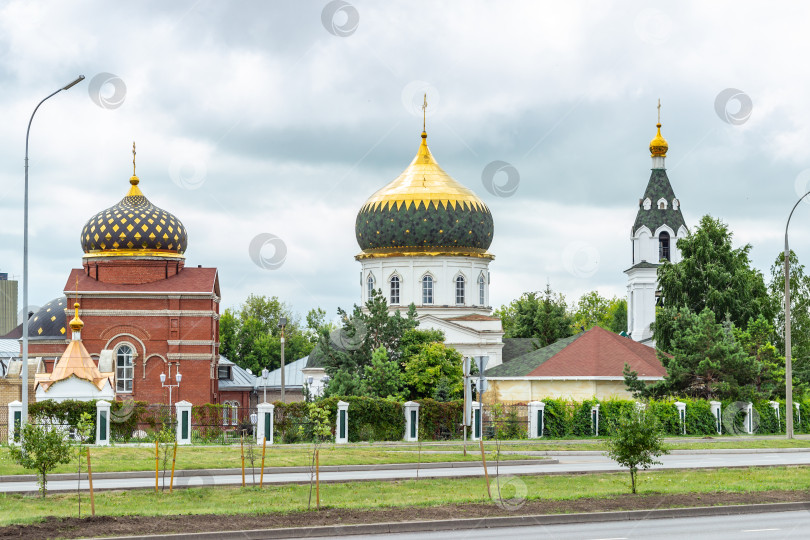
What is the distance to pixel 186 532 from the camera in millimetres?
14844

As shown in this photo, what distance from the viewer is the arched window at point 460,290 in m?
58.3

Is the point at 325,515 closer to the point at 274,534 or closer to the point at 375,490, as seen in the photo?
the point at 274,534

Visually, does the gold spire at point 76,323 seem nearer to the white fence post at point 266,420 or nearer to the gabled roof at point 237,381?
the gabled roof at point 237,381

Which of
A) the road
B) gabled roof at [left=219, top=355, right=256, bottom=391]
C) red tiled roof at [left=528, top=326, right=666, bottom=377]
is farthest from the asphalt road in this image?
gabled roof at [left=219, top=355, right=256, bottom=391]

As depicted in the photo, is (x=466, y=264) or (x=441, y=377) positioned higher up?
(x=466, y=264)

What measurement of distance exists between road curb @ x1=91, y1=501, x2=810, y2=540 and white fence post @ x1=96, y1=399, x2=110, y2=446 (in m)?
18.1

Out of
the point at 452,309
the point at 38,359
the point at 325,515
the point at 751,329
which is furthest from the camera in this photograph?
the point at 452,309

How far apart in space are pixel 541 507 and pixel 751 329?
29568 millimetres

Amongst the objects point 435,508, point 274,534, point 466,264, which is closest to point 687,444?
point 435,508

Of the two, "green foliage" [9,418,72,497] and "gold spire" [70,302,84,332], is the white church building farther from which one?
"green foliage" [9,418,72,497]

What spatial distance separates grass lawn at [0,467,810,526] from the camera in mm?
17219

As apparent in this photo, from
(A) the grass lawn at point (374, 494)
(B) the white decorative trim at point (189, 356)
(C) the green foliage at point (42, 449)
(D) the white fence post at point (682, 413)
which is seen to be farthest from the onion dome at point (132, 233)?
(C) the green foliage at point (42, 449)

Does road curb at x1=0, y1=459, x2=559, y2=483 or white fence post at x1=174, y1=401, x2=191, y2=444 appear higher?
white fence post at x1=174, y1=401, x2=191, y2=444

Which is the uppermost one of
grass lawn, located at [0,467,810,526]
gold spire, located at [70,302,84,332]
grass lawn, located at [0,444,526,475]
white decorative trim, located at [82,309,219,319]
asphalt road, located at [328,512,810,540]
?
white decorative trim, located at [82,309,219,319]
